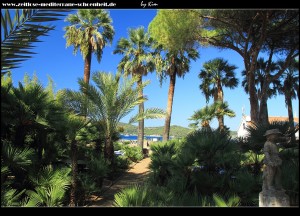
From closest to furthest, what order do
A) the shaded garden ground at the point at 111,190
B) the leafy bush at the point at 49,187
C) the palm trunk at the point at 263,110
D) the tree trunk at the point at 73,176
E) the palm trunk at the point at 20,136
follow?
the leafy bush at the point at 49,187 < the palm trunk at the point at 20,136 < the tree trunk at the point at 73,176 < the shaded garden ground at the point at 111,190 < the palm trunk at the point at 263,110

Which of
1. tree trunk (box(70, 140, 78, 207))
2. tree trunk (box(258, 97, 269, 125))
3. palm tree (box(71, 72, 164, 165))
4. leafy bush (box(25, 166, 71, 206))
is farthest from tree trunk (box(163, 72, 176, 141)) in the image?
leafy bush (box(25, 166, 71, 206))

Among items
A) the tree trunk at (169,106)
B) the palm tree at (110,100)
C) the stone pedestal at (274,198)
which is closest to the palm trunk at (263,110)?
the palm tree at (110,100)

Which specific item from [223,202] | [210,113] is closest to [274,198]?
[223,202]

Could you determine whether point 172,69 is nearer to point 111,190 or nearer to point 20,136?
point 111,190

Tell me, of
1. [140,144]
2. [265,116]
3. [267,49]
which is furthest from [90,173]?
[140,144]

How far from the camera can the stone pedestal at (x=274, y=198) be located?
142 inches

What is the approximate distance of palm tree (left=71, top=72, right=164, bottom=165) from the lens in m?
11.8

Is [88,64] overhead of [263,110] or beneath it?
overhead

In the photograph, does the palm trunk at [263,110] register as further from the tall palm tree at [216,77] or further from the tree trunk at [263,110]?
the tall palm tree at [216,77]

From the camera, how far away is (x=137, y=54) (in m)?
23.2

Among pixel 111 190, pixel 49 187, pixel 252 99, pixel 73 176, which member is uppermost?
pixel 252 99

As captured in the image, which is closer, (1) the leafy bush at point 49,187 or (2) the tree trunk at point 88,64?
(1) the leafy bush at point 49,187

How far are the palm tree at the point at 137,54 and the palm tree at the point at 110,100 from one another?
10346mm

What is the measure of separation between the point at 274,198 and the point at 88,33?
1673 cm
